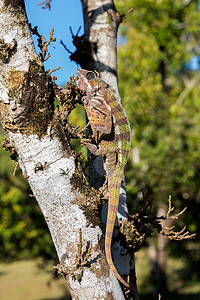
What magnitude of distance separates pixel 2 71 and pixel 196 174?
26.7 ft

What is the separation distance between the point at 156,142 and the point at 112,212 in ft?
29.6

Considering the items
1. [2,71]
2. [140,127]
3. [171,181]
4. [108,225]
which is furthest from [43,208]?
[140,127]

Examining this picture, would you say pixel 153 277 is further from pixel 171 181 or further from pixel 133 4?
pixel 133 4

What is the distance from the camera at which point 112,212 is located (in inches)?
80.7

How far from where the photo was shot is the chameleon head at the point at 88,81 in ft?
7.57

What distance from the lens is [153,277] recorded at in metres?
10.8

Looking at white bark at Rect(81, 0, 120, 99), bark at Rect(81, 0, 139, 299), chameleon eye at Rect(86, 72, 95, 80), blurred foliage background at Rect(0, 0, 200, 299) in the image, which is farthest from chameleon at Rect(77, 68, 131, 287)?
blurred foliage background at Rect(0, 0, 200, 299)

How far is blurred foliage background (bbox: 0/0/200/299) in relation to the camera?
7449mm

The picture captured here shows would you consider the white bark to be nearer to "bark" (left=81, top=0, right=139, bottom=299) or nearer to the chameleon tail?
"bark" (left=81, top=0, right=139, bottom=299)

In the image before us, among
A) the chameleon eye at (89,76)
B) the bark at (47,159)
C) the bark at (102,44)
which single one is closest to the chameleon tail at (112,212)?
the bark at (47,159)

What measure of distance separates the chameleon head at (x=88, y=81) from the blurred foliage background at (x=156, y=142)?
2.98 metres

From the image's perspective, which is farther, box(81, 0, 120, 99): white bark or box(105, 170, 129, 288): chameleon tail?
box(81, 0, 120, 99): white bark

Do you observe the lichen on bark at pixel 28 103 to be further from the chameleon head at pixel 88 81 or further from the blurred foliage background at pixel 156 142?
the blurred foliage background at pixel 156 142

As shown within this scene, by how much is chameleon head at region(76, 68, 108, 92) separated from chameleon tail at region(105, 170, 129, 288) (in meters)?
0.65
